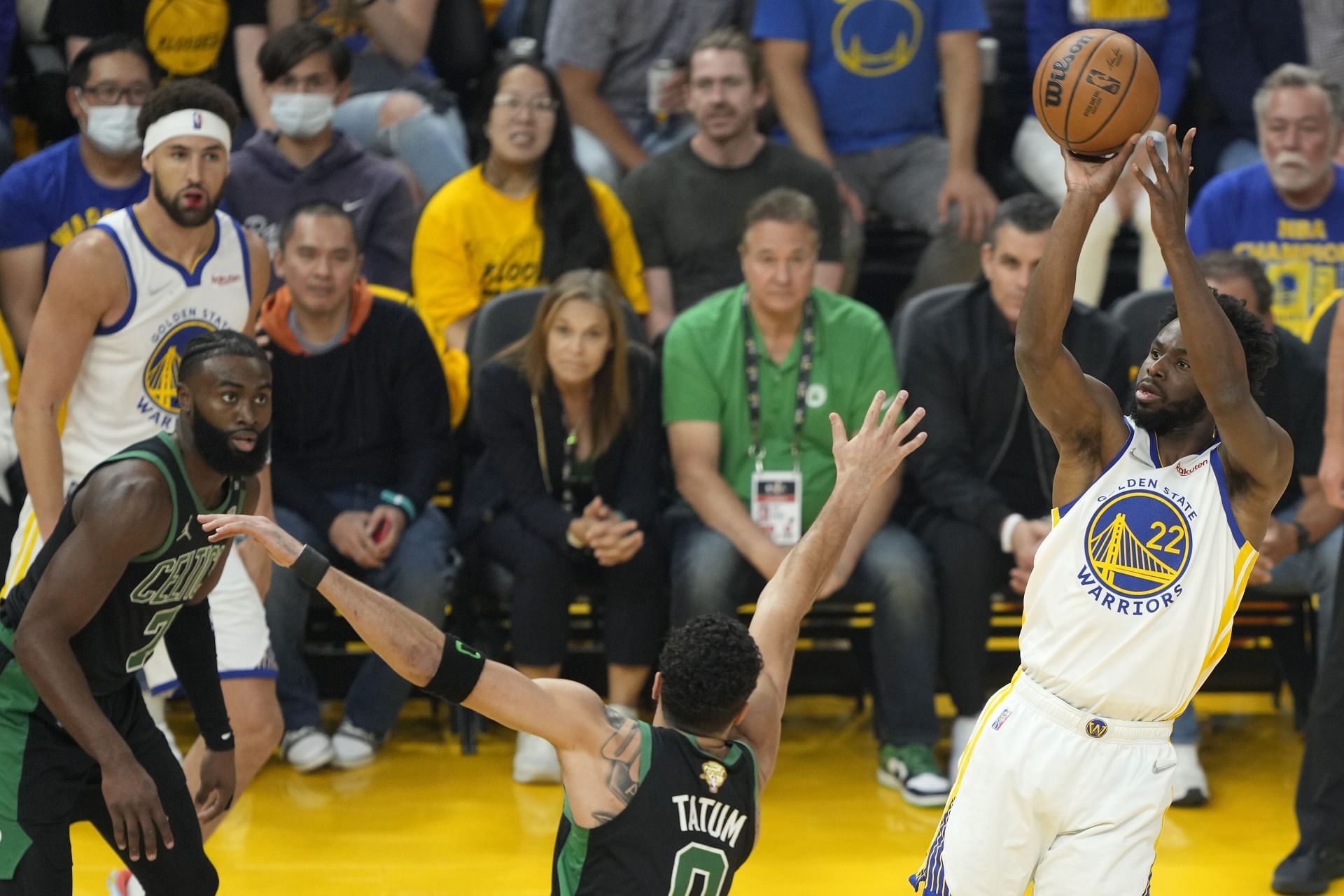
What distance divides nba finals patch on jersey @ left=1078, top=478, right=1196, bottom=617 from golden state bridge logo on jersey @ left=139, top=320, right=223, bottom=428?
261cm

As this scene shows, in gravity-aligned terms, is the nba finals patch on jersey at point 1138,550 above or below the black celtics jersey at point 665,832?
above

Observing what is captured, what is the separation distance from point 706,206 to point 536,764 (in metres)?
2.31

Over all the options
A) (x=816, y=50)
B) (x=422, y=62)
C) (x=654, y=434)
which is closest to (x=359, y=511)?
(x=654, y=434)

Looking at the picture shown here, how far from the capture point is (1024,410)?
614 cm

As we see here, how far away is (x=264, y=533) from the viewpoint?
3.13 metres

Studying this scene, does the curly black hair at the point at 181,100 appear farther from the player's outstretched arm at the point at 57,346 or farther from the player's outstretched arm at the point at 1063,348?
the player's outstretched arm at the point at 1063,348

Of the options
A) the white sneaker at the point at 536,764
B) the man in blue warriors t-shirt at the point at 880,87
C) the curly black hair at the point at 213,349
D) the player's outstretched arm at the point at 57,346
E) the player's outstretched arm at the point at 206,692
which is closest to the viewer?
the curly black hair at the point at 213,349

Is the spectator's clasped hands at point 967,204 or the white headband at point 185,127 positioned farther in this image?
the spectator's clasped hands at point 967,204

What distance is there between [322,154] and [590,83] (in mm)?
1315

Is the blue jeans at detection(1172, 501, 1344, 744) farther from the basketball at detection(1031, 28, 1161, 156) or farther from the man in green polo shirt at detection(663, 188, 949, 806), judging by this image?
the basketball at detection(1031, 28, 1161, 156)

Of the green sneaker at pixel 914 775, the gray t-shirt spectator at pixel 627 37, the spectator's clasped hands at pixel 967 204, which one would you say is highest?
the gray t-shirt spectator at pixel 627 37

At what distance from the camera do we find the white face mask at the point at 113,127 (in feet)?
20.3

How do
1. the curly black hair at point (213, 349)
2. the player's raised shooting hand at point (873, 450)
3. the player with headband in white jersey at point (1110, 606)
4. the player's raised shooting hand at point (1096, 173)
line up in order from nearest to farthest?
the player's raised shooting hand at point (1096, 173), the player with headband in white jersey at point (1110, 606), the player's raised shooting hand at point (873, 450), the curly black hair at point (213, 349)

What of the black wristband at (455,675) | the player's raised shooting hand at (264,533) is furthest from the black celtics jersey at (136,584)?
the black wristband at (455,675)
